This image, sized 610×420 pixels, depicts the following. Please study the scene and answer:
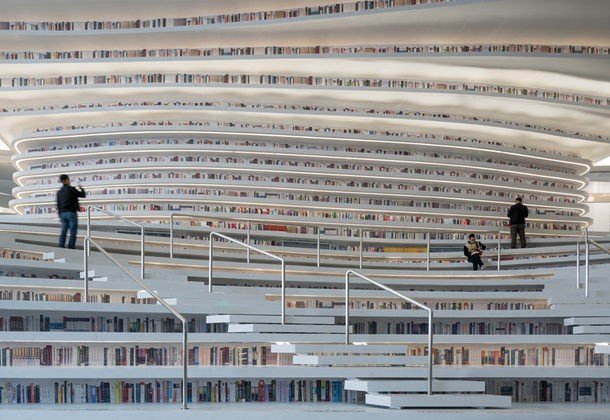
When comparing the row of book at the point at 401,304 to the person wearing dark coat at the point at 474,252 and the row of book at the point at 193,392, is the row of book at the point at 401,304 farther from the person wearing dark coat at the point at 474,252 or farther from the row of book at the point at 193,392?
the row of book at the point at 193,392

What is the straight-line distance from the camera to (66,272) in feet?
34.8

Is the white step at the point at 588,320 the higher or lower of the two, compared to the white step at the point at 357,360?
higher

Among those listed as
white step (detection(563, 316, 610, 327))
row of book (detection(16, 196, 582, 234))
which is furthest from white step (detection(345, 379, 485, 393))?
row of book (detection(16, 196, 582, 234))

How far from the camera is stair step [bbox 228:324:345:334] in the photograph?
30.1ft

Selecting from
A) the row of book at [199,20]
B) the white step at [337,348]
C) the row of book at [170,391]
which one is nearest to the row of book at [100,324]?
the row of book at [170,391]

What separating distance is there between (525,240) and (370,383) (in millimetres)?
6968

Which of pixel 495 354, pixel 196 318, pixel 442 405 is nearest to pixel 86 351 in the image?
pixel 196 318

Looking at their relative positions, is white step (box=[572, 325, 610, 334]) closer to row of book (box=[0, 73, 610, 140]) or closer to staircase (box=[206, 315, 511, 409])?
staircase (box=[206, 315, 511, 409])

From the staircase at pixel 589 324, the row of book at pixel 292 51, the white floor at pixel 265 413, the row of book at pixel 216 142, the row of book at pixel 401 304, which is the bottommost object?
the white floor at pixel 265 413

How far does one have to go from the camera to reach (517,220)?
571 inches

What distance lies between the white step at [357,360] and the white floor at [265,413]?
1.44 feet

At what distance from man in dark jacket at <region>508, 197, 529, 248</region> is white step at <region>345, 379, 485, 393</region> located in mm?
6305

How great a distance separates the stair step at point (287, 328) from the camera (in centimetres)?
919

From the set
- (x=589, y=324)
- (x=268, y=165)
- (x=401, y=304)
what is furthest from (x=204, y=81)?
(x=589, y=324)
